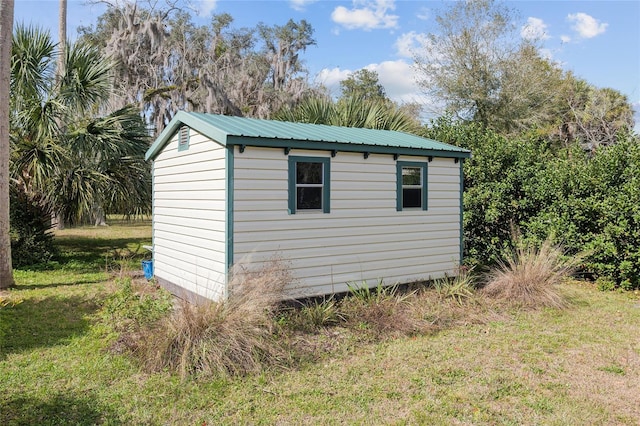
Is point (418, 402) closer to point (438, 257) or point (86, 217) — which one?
point (438, 257)

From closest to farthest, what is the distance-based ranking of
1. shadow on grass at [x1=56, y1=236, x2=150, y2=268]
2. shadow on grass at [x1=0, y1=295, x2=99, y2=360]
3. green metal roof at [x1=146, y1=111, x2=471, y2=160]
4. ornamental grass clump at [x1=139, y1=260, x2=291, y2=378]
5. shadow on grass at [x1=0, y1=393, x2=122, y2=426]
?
1. shadow on grass at [x1=0, y1=393, x2=122, y2=426]
2. ornamental grass clump at [x1=139, y1=260, x2=291, y2=378]
3. shadow on grass at [x1=0, y1=295, x2=99, y2=360]
4. green metal roof at [x1=146, y1=111, x2=471, y2=160]
5. shadow on grass at [x1=56, y1=236, x2=150, y2=268]

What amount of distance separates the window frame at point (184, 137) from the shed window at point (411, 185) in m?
3.54

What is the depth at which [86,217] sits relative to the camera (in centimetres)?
1062

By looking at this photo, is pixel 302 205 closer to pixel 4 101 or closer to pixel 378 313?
pixel 378 313

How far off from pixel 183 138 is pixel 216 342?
402 cm

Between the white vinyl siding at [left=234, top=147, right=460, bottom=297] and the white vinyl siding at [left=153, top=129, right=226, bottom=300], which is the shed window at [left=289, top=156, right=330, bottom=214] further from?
the white vinyl siding at [left=153, top=129, right=226, bottom=300]

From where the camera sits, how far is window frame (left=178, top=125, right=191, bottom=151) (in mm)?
7383

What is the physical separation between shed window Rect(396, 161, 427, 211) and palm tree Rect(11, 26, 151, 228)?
6.39m

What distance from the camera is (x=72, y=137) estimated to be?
33.5 ft

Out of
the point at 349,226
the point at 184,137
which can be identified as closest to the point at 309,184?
the point at 349,226

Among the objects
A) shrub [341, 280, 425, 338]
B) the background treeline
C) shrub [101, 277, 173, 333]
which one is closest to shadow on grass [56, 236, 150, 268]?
the background treeline

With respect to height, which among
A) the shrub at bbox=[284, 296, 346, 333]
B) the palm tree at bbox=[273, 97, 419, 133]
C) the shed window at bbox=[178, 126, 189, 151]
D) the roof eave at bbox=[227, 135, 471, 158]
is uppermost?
the palm tree at bbox=[273, 97, 419, 133]

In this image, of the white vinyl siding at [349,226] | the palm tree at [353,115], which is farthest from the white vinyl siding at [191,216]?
the palm tree at [353,115]

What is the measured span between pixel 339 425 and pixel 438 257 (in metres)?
5.27
